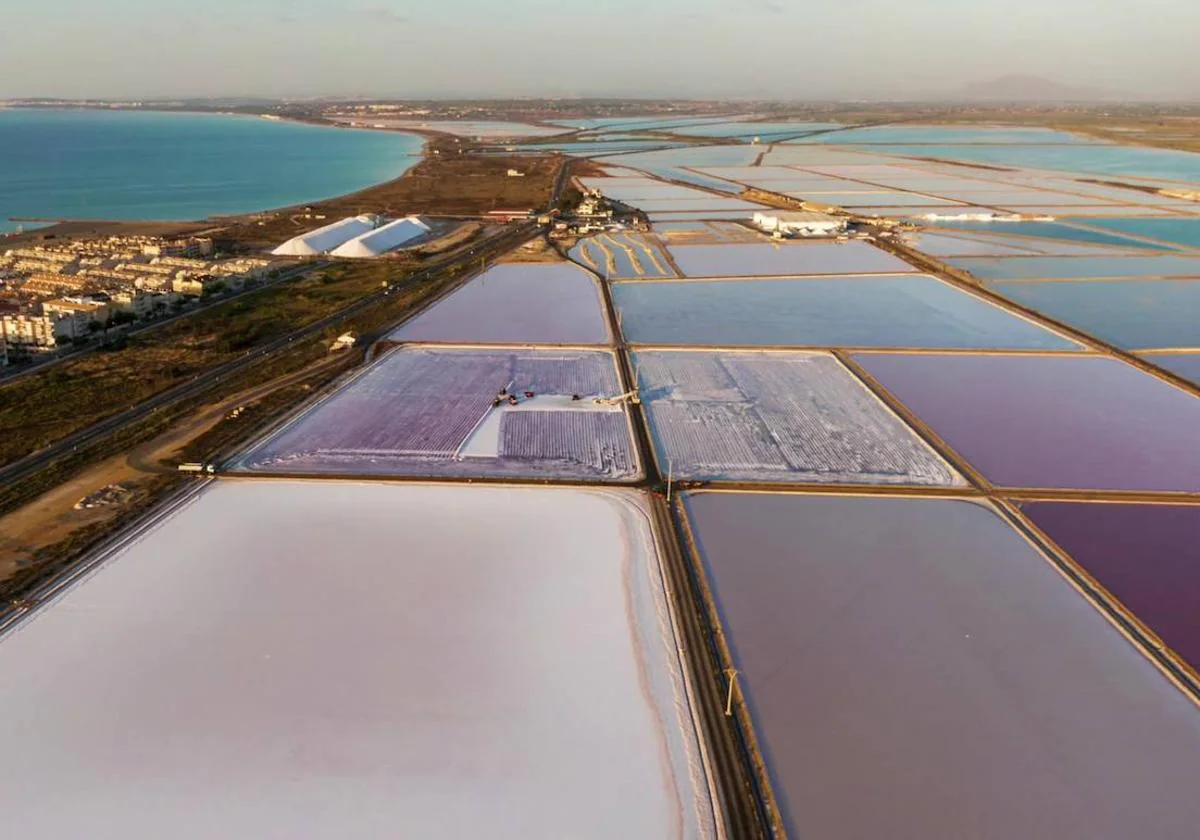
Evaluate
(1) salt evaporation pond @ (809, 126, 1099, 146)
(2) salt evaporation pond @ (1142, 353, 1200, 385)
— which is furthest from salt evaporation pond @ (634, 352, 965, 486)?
(1) salt evaporation pond @ (809, 126, 1099, 146)

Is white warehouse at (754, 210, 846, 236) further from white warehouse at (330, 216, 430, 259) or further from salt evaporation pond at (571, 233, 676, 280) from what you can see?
white warehouse at (330, 216, 430, 259)

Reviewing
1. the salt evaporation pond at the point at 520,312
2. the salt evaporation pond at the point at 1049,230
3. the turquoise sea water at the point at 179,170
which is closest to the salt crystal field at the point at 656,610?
the salt evaporation pond at the point at 520,312

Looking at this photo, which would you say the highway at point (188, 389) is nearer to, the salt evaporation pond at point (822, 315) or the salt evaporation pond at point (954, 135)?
the salt evaporation pond at point (822, 315)

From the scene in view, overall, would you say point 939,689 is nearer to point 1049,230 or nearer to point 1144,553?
point 1144,553

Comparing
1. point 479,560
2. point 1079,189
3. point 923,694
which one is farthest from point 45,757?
point 1079,189

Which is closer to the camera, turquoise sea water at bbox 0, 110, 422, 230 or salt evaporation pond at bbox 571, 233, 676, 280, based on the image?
salt evaporation pond at bbox 571, 233, 676, 280

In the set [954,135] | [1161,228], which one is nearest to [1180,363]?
[1161,228]

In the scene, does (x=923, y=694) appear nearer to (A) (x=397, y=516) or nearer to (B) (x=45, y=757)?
(A) (x=397, y=516)
